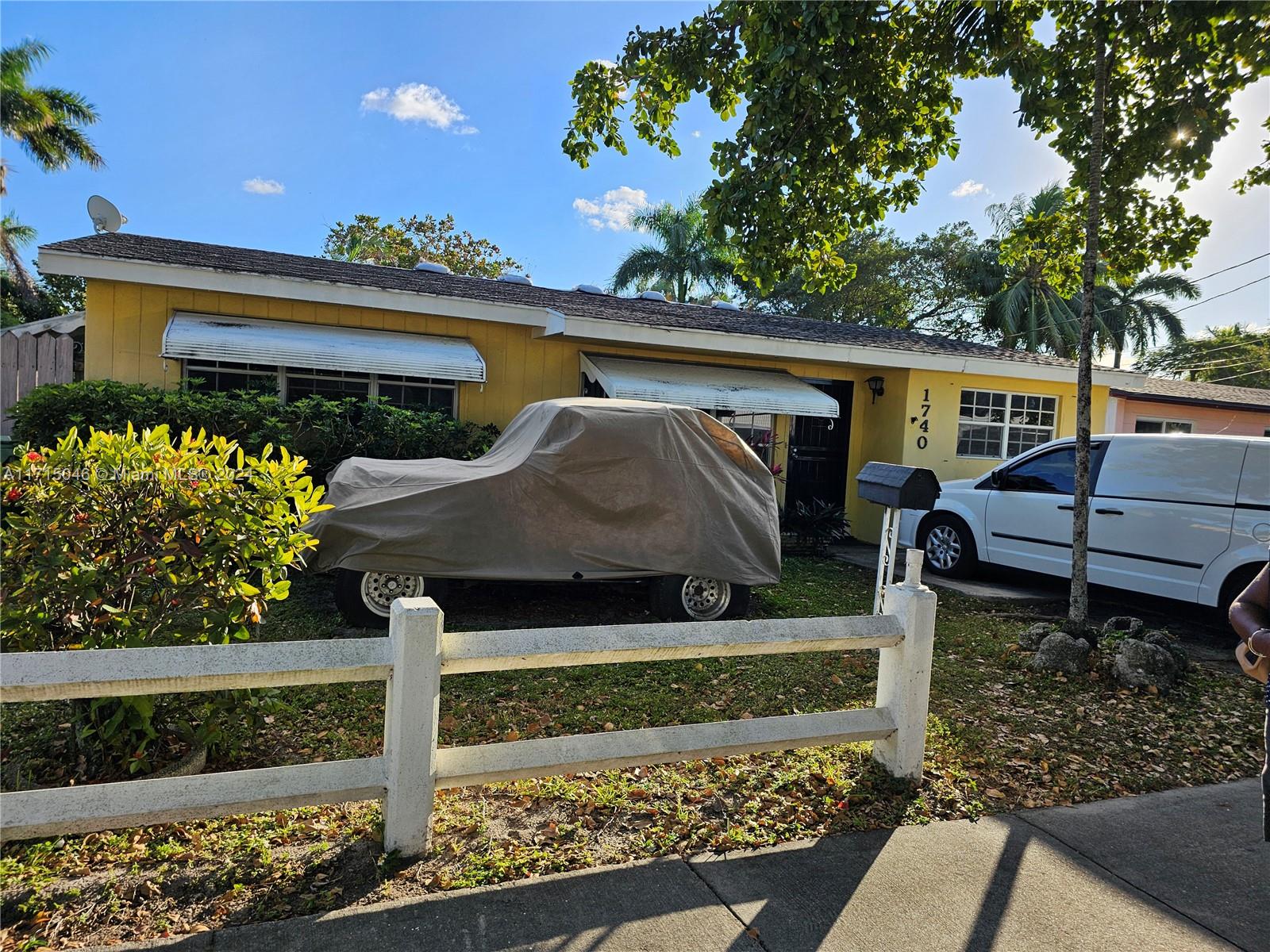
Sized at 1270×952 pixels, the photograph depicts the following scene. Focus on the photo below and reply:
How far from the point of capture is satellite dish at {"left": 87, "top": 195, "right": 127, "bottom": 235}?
1046 centimetres

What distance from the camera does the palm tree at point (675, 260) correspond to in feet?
99.5

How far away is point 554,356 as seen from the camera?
10.6 meters

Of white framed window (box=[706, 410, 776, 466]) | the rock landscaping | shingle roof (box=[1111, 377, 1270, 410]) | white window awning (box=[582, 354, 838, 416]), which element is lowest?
the rock landscaping

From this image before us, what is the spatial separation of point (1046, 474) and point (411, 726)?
7588mm

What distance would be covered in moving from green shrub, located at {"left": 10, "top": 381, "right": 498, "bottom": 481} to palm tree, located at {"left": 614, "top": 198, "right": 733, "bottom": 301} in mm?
23018

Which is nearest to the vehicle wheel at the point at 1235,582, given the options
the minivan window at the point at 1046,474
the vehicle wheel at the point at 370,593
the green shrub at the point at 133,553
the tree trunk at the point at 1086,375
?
the minivan window at the point at 1046,474

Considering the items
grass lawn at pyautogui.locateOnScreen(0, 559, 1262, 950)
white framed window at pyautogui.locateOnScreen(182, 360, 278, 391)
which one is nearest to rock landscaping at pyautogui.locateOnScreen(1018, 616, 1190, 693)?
grass lawn at pyautogui.locateOnScreen(0, 559, 1262, 950)

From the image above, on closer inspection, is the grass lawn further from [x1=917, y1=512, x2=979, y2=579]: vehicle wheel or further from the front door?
the front door

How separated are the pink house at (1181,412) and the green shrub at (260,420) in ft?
49.8

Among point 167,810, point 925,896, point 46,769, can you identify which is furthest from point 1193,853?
point 46,769

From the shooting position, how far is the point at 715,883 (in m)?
2.77

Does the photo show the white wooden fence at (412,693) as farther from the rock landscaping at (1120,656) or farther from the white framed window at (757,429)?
the white framed window at (757,429)

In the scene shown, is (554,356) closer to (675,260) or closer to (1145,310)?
(675,260)

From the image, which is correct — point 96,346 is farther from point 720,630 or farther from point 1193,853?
point 1193,853
